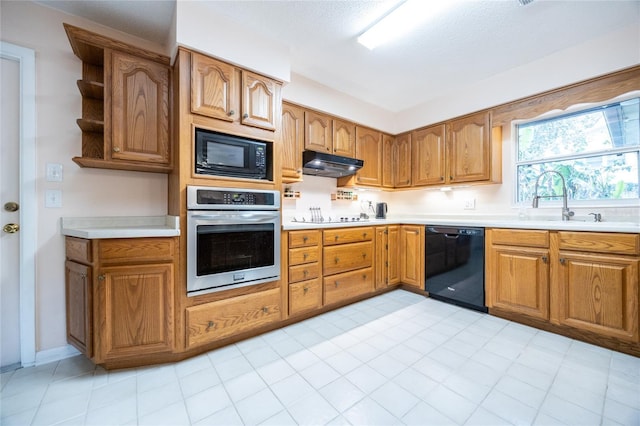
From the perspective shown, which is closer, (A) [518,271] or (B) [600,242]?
(B) [600,242]

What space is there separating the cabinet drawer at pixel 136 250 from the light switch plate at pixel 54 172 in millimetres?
718

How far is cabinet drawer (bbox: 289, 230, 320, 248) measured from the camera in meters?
2.31

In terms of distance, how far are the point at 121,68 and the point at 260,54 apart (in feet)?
3.25

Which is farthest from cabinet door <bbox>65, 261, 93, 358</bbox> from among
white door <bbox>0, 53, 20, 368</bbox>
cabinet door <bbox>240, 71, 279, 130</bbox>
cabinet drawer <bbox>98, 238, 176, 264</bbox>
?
cabinet door <bbox>240, 71, 279, 130</bbox>

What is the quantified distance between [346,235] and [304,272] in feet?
2.01

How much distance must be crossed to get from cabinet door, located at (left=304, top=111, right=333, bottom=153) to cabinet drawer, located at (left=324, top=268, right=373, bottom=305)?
1.42 metres

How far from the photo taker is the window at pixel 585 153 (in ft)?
7.35

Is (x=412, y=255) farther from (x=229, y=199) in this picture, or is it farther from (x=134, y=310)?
(x=134, y=310)

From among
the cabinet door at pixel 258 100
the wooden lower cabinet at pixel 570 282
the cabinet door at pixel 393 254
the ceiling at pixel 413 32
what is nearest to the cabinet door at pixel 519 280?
the wooden lower cabinet at pixel 570 282

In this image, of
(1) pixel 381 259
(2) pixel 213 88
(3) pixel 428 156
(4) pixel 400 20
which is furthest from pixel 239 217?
(3) pixel 428 156

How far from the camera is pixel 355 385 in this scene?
151 cm

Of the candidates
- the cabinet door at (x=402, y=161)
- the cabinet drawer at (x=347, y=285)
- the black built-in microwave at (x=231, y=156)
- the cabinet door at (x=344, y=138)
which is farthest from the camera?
the cabinet door at (x=402, y=161)

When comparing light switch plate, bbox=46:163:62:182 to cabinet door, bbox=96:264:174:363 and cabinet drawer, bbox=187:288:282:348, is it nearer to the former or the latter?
cabinet door, bbox=96:264:174:363

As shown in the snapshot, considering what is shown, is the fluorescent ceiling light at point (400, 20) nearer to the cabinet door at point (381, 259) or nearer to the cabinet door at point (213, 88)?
the cabinet door at point (213, 88)
